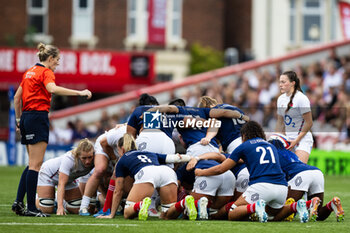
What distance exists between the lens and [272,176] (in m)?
9.52

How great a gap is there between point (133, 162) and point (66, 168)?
5.15ft

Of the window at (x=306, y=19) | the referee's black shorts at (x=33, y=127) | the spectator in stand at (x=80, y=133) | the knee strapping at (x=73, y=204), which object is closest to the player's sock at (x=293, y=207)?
the referee's black shorts at (x=33, y=127)

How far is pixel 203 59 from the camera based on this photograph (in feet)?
120

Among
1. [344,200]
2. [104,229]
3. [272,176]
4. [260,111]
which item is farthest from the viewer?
[260,111]

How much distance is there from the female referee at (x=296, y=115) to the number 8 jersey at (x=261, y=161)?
162 centimetres

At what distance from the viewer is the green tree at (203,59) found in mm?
36125

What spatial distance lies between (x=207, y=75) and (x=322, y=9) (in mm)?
9798

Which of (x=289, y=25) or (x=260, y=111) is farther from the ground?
(x=289, y=25)

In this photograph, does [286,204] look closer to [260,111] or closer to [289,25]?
[260,111]

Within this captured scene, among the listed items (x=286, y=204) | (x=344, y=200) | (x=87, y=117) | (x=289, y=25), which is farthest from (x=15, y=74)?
(x=286, y=204)

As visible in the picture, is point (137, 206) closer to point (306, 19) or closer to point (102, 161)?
point (102, 161)

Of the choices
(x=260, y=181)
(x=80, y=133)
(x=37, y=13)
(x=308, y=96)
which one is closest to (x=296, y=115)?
(x=260, y=181)

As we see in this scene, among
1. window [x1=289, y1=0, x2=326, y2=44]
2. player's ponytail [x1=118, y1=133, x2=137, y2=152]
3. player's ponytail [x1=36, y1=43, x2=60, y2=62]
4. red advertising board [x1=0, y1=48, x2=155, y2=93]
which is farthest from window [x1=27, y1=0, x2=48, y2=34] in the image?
player's ponytail [x1=118, y1=133, x2=137, y2=152]

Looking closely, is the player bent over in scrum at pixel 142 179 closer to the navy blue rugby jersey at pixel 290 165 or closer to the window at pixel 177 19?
the navy blue rugby jersey at pixel 290 165
